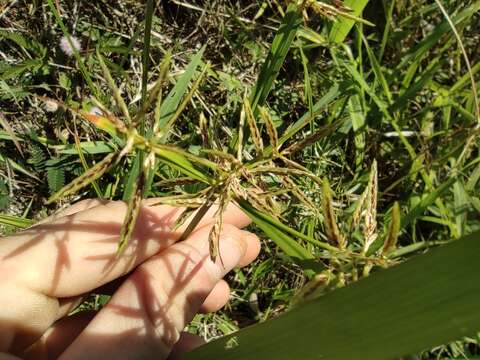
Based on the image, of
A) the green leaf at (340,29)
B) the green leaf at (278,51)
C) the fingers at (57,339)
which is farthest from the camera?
the green leaf at (340,29)

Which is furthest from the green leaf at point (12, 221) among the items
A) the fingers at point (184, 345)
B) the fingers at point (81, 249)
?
the fingers at point (184, 345)

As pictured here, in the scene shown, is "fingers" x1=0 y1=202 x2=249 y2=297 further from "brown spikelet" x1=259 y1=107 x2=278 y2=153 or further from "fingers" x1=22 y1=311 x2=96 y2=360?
"brown spikelet" x1=259 y1=107 x2=278 y2=153

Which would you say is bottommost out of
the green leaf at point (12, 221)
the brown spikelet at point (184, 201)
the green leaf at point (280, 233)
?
the green leaf at point (12, 221)

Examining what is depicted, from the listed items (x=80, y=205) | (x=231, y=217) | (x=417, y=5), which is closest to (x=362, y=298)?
(x=231, y=217)

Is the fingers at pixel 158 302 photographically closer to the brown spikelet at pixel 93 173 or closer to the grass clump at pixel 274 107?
the grass clump at pixel 274 107

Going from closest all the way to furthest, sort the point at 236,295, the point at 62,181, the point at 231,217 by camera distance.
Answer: the point at 231,217, the point at 62,181, the point at 236,295

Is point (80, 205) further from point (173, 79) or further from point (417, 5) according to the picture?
point (417, 5)

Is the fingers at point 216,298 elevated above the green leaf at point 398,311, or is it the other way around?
the green leaf at point 398,311
